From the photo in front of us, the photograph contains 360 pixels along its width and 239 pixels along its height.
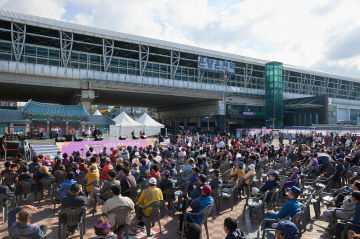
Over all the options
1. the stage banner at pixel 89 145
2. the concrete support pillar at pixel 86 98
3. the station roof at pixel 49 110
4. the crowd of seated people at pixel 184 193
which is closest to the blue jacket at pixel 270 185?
the crowd of seated people at pixel 184 193

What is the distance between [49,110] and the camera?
24656 mm

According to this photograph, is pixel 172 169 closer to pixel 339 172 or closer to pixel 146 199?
pixel 146 199

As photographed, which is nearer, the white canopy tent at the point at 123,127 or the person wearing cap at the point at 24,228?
the person wearing cap at the point at 24,228

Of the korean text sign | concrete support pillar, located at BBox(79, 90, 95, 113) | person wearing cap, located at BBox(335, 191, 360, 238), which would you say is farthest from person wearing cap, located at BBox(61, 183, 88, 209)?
the korean text sign

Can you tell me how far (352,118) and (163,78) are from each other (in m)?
58.7

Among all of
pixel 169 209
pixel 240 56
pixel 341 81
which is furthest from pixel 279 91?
pixel 169 209

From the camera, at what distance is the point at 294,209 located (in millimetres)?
4770

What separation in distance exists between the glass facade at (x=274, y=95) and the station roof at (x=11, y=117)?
44006mm

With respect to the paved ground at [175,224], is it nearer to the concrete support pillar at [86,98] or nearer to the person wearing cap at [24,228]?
the person wearing cap at [24,228]

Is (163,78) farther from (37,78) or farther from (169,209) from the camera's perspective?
(169,209)

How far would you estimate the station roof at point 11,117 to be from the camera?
2247 centimetres

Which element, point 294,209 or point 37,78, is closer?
point 294,209

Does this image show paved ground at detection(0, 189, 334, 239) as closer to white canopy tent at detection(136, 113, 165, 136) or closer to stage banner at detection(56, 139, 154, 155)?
stage banner at detection(56, 139, 154, 155)

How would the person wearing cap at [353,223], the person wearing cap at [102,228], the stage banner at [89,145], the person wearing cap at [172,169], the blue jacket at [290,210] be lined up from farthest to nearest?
1. the stage banner at [89,145]
2. the person wearing cap at [172,169]
3. the blue jacket at [290,210]
4. the person wearing cap at [353,223]
5. the person wearing cap at [102,228]
